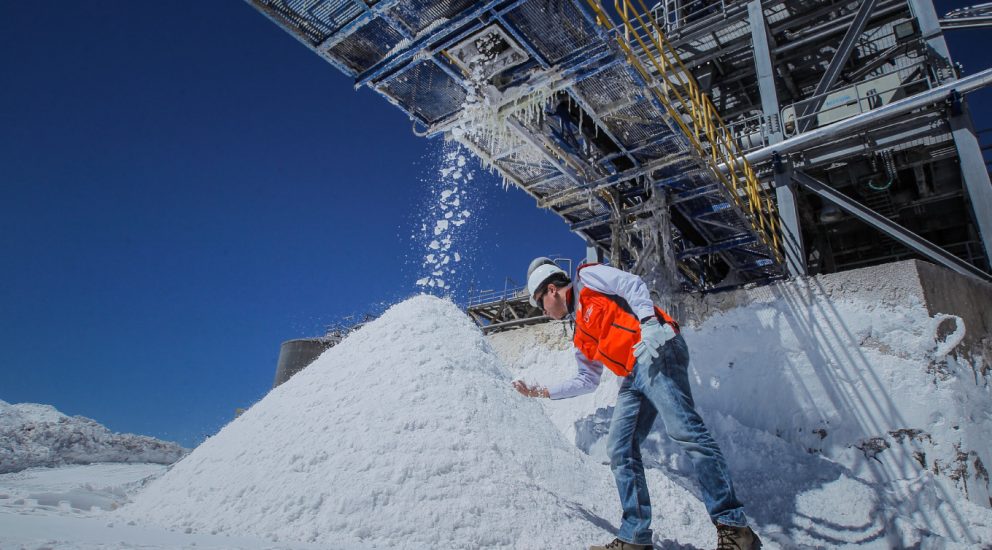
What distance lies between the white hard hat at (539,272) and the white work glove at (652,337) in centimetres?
66

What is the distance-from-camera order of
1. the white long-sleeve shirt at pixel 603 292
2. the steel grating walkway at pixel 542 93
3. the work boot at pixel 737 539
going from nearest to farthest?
the work boot at pixel 737 539 < the white long-sleeve shirt at pixel 603 292 < the steel grating walkway at pixel 542 93

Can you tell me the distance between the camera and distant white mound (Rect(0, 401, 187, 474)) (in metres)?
6.10

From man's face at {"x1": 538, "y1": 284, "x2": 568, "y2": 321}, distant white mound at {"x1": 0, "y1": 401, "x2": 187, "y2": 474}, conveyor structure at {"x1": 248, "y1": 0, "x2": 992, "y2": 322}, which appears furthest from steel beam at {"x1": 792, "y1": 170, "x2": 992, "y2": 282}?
distant white mound at {"x1": 0, "y1": 401, "x2": 187, "y2": 474}

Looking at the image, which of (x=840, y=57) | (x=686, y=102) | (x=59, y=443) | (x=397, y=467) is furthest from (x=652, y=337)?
(x=59, y=443)

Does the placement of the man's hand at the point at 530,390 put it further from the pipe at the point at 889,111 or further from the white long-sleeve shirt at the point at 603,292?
the pipe at the point at 889,111

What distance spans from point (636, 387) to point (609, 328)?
329mm

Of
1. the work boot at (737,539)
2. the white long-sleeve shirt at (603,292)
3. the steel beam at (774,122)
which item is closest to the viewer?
the work boot at (737,539)

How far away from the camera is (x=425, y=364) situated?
344 cm

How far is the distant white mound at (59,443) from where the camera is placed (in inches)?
240

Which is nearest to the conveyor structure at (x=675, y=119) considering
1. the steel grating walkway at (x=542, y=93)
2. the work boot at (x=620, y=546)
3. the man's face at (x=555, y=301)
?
the steel grating walkway at (x=542, y=93)

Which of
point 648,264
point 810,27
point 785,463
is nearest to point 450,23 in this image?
point 648,264

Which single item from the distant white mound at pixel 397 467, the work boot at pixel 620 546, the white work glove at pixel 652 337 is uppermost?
the white work glove at pixel 652 337

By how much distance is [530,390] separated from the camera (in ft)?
9.34

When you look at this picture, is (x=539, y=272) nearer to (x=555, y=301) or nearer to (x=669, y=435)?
(x=555, y=301)
